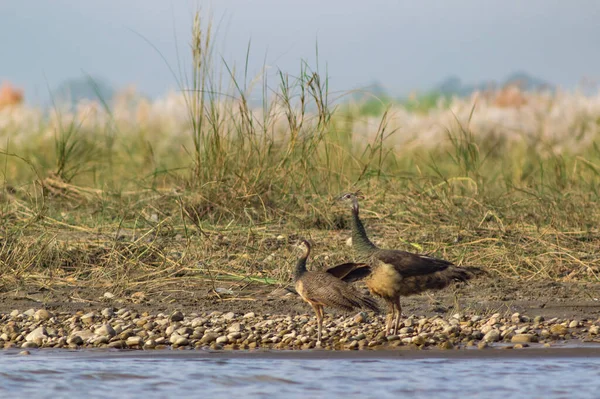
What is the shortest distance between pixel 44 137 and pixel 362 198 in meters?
5.96

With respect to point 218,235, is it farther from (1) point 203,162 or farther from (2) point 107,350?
(2) point 107,350

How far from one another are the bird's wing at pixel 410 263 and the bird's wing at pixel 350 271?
10cm

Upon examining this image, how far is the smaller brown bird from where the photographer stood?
523cm

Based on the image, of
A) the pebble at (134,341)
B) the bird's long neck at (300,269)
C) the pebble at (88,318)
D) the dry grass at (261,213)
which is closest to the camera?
the pebble at (134,341)

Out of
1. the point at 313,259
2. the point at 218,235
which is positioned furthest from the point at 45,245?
the point at 313,259

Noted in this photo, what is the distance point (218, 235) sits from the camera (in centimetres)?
758

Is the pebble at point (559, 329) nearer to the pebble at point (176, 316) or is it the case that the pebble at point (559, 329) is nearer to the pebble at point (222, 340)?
the pebble at point (222, 340)

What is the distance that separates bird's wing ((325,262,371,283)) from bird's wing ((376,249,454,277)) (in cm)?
10

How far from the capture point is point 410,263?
5.41 meters

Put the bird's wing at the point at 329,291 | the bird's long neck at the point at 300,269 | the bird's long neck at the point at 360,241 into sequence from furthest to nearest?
the bird's long neck at the point at 360,241 → the bird's long neck at the point at 300,269 → the bird's wing at the point at 329,291

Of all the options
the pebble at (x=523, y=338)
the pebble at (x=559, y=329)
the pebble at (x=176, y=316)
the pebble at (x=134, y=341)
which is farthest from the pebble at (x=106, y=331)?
the pebble at (x=559, y=329)

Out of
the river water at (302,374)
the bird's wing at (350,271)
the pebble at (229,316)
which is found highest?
the bird's wing at (350,271)

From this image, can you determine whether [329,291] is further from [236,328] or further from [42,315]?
[42,315]

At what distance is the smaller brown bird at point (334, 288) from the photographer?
5230 millimetres
